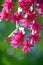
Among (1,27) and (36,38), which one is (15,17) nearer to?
(36,38)

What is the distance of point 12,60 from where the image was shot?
2.24m

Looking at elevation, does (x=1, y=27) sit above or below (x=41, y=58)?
above

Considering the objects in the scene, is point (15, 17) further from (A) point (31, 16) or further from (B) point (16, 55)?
(B) point (16, 55)

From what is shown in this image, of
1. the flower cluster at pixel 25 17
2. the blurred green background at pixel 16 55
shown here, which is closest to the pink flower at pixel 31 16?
the flower cluster at pixel 25 17

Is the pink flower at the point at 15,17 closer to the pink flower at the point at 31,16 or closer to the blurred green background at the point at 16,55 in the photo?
the pink flower at the point at 31,16

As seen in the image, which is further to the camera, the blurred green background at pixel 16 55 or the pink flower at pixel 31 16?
the blurred green background at pixel 16 55

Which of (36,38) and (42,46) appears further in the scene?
(42,46)

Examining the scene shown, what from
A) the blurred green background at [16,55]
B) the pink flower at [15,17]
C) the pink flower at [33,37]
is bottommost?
the blurred green background at [16,55]

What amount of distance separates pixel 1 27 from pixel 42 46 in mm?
326

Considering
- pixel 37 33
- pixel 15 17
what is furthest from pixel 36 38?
pixel 15 17

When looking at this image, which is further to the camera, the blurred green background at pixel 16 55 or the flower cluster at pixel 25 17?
the blurred green background at pixel 16 55

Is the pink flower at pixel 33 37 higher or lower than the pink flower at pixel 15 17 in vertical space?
lower

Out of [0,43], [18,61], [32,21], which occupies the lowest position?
[18,61]

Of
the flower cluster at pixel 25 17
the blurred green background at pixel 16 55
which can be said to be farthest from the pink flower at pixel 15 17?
the blurred green background at pixel 16 55
